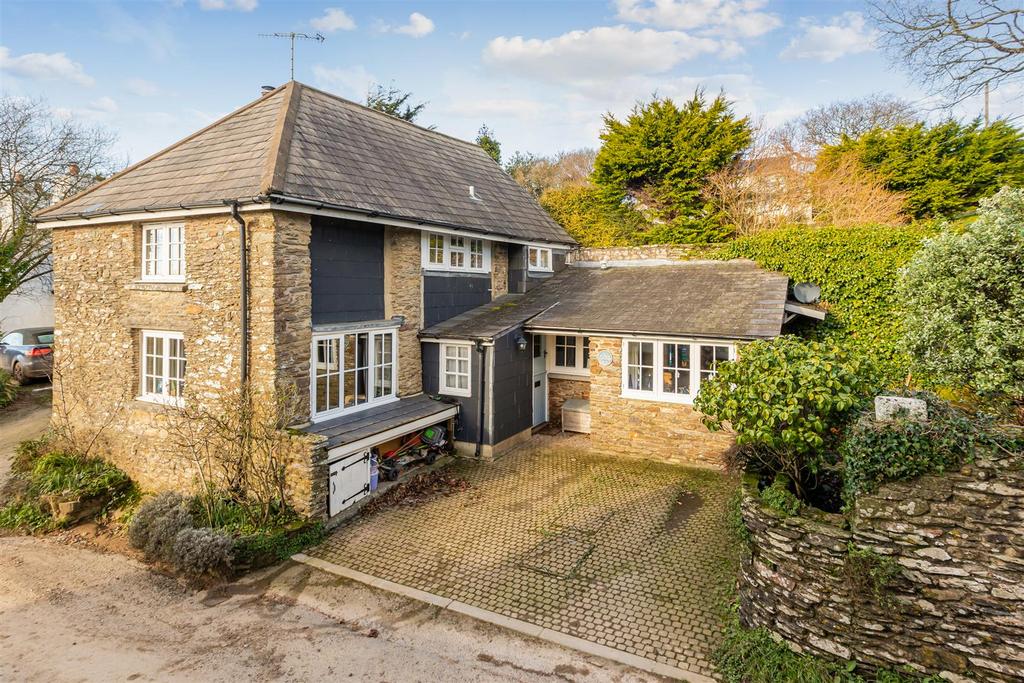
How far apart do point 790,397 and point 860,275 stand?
8008 millimetres

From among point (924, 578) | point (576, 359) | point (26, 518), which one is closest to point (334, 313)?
point (26, 518)

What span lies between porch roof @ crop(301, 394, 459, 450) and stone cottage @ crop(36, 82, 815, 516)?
5 cm

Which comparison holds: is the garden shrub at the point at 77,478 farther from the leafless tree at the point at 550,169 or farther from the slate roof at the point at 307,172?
the leafless tree at the point at 550,169

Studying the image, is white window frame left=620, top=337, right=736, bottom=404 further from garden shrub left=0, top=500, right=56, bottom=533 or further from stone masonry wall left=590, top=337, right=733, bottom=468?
garden shrub left=0, top=500, right=56, bottom=533

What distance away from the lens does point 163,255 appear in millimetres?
9758

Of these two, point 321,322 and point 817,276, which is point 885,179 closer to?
point 817,276

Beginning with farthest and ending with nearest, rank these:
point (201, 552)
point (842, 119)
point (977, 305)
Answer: point (842, 119)
point (977, 305)
point (201, 552)

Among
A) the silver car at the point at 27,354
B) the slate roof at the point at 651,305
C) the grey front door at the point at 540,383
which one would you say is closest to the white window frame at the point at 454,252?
the slate roof at the point at 651,305

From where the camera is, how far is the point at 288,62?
12.8 m

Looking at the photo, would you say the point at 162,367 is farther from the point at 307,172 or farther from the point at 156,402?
the point at 307,172

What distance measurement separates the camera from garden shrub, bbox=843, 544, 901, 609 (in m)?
4.75

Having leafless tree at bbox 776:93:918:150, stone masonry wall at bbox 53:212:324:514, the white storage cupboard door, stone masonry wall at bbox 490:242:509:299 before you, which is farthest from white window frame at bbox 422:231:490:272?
leafless tree at bbox 776:93:918:150

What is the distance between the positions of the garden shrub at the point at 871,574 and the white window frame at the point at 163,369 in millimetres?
10372

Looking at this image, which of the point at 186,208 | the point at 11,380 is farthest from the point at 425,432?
the point at 11,380
